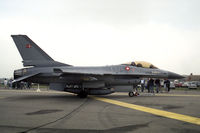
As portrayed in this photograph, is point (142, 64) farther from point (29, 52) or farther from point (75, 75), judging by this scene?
point (29, 52)

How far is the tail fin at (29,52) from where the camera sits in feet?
45.0

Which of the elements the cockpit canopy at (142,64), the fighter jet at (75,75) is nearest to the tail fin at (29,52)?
the fighter jet at (75,75)

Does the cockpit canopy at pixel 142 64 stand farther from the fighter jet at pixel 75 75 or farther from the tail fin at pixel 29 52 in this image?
the tail fin at pixel 29 52

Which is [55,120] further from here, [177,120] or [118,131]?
[177,120]

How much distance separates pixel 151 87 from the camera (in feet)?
61.9

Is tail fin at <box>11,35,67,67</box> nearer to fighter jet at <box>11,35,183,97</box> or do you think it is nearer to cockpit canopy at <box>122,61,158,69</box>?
fighter jet at <box>11,35,183,97</box>

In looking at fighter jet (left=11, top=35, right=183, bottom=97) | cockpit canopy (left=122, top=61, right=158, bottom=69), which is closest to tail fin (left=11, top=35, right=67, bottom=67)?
fighter jet (left=11, top=35, right=183, bottom=97)

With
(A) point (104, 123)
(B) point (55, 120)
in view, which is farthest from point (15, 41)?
(A) point (104, 123)

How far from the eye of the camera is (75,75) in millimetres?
12617

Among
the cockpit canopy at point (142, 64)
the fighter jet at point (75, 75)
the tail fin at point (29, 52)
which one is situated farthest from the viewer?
the cockpit canopy at point (142, 64)

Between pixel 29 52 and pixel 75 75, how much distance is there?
4075mm

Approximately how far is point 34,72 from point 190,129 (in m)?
Answer: 11.1

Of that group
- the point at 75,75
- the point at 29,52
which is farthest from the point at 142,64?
the point at 29,52

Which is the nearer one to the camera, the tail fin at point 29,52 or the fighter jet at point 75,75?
→ the fighter jet at point 75,75
